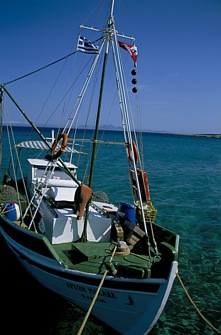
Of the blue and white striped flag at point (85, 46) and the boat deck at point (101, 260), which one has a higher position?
the blue and white striped flag at point (85, 46)

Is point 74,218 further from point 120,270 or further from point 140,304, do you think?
point 140,304

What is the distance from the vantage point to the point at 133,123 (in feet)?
38.7

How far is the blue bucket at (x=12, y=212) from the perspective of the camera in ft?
45.4

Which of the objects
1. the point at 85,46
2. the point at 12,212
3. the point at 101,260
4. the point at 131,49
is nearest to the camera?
the point at 101,260

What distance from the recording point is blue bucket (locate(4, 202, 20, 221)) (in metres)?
13.9

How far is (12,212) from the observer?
13.9 meters

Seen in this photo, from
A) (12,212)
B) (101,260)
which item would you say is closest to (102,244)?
(101,260)

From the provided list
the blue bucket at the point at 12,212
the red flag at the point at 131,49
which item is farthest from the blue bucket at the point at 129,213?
the red flag at the point at 131,49

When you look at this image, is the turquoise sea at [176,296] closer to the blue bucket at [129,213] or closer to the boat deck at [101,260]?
the boat deck at [101,260]

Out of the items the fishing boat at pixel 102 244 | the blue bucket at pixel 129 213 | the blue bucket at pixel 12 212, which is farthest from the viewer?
the blue bucket at pixel 12 212

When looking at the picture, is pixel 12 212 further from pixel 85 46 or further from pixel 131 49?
pixel 131 49

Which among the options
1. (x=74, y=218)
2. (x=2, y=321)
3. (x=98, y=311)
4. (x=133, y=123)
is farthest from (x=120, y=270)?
(x=133, y=123)

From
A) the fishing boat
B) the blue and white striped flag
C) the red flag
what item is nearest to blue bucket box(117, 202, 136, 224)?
the fishing boat

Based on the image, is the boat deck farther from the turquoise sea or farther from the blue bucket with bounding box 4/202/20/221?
the blue bucket with bounding box 4/202/20/221
